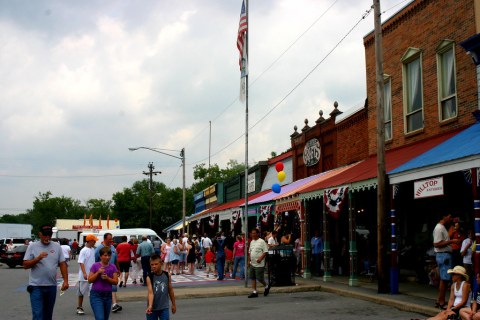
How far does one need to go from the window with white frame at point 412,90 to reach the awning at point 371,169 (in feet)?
2.61

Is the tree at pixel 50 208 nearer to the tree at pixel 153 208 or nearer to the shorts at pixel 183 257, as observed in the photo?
the tree at pixel 153 208

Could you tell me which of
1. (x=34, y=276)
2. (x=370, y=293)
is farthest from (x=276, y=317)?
(x=34, y=276)

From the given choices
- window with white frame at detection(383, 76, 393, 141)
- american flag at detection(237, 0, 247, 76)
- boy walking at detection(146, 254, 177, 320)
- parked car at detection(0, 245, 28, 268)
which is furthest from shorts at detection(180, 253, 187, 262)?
boy walking at detection(146, 254, 177, 320)

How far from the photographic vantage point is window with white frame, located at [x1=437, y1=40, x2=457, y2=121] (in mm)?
15969

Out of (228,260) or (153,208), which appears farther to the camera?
(153,208)

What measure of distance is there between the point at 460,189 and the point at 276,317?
7565 mm

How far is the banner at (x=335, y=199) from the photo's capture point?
1693 cm

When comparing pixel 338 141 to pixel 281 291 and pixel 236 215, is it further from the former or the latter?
pixel 281 291

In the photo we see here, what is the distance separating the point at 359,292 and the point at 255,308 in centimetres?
314

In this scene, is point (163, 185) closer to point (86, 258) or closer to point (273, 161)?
point (273, 161)

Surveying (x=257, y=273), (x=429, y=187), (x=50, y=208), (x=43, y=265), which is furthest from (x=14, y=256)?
(x=50, y=208)

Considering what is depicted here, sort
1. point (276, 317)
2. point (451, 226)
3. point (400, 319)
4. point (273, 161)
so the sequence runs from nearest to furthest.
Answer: point (400, 319), point (276, 317), point (451, 226), point (273, 161)

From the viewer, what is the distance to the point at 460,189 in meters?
16.6

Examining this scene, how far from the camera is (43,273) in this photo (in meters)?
8.83
